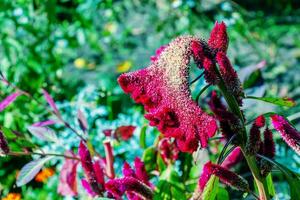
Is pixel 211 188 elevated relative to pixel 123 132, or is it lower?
lower

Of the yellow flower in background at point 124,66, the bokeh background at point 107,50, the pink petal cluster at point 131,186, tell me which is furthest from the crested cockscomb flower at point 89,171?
the yellow flower in background at point 124,66

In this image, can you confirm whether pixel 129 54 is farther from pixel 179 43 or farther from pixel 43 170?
pixel 179 43

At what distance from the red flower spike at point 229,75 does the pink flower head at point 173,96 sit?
60 millimetres

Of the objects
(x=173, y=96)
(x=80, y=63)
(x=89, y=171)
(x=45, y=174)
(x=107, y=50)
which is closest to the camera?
(x=173, y=96)

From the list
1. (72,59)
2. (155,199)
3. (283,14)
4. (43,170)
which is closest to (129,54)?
(72,59)

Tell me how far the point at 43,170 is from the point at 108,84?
0.82 meters

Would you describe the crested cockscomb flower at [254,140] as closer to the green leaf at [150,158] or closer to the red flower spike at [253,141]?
the red flower spike at [253,141]

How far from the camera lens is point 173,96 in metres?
0.98

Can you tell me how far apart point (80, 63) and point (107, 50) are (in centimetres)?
28

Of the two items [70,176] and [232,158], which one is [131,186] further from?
[70,176]

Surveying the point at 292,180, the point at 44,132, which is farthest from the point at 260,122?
the point at 44,132

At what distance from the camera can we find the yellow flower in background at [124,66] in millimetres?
3446

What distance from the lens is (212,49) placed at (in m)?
1.02

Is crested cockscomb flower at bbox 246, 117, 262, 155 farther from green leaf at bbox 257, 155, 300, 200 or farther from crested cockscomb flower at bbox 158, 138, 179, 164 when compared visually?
crested cockscomb flower at bbox 158, 138, 179, 164
